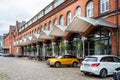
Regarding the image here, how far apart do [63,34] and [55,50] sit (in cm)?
465

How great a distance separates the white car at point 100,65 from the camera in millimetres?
15758

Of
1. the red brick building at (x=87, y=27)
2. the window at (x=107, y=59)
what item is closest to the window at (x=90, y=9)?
the red brick building at (x=87, y=27)

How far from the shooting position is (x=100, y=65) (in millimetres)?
15805

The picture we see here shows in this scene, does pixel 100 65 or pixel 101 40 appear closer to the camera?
pixel 100 65

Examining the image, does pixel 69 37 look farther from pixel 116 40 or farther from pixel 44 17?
pixel 44 17

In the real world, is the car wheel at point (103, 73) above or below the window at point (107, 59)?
below

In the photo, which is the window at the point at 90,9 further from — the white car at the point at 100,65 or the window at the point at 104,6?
the white car at the point at 100,65

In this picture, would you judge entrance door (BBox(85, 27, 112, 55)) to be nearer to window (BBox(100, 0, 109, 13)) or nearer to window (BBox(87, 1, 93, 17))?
window (BBox(100, 0, 109, 13))

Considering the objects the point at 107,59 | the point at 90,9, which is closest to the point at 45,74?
the point at 107,59

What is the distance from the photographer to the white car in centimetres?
1576

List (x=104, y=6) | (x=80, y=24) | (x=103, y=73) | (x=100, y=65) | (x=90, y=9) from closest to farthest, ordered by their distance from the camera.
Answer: (x=100, y=65) < (x=103, y=73) < (x=104, y=6) < (x=80, y=24) < (x=90, y=9)

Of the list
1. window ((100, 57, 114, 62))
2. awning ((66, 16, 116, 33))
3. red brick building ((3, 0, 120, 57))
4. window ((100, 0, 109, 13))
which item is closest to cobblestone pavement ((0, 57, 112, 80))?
window ((100, 57, 114, 62))

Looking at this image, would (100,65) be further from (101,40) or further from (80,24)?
(80,24)

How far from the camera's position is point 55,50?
3572 cm
